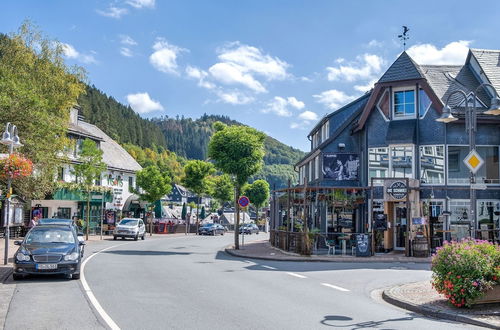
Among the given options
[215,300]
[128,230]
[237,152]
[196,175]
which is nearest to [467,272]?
[215,300]

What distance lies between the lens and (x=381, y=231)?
85.3ft

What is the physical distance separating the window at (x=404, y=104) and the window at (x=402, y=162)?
6.12ft

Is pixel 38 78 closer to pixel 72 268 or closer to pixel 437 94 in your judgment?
pixel 72 268

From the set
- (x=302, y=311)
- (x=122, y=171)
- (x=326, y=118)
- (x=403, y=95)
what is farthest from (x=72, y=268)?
(x=122, y=171)

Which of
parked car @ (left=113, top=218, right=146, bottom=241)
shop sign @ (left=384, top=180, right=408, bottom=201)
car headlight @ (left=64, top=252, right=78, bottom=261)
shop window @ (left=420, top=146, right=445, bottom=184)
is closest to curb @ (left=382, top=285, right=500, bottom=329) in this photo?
car headlight @ (left=64, top=252, right=78, bottom=261)

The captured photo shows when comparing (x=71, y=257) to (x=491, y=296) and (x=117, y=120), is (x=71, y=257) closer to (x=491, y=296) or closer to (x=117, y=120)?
(x=491, y=296)

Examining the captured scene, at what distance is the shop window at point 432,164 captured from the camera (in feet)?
86.0

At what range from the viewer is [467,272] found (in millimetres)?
10211

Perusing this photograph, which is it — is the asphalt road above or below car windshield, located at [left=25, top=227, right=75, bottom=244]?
below

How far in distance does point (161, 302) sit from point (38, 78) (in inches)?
866

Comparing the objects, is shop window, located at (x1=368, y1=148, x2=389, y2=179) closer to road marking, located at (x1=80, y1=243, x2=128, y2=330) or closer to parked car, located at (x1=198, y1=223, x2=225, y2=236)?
road marking, located at (x1=80, y1=243, x2=128, y2=330)

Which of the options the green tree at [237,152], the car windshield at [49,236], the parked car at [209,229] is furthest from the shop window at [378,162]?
the parked car at [209,229]

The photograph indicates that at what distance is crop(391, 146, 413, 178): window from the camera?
87.7 feet

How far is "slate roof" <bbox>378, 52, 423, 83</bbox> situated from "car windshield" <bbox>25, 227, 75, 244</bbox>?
18.6m
